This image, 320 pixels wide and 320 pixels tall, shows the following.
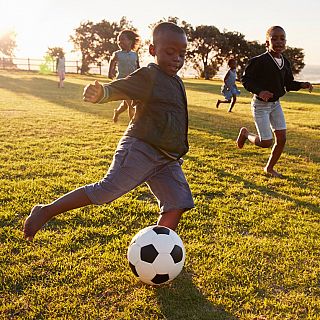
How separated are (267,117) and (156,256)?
11.5 ft

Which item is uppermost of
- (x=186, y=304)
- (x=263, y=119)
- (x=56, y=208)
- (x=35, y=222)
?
(x=263, y=119)

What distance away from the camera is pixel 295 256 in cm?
337

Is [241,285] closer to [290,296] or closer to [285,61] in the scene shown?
[290,296]

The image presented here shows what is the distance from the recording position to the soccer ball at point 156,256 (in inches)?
109

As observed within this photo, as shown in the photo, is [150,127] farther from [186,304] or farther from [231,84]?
[231,84]

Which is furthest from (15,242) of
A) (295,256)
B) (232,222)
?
(295,256)

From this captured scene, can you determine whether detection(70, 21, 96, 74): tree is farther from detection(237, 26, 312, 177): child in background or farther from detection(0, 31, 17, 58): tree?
detection(237, 26, 312, 177): child in background

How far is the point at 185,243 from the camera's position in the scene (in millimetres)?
3512

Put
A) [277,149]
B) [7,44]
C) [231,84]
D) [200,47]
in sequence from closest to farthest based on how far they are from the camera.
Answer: [277,149] < [231,84] < [200,47] < [7,44]

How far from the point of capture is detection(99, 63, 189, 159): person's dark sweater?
283cm

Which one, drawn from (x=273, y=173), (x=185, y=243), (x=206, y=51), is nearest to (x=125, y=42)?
(x=273, y=173)

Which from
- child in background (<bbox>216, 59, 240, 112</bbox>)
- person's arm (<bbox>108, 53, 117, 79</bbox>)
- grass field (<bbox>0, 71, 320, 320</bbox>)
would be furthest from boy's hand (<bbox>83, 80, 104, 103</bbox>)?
child in background (<bbox>216, 59, 240, 112</bbox>)

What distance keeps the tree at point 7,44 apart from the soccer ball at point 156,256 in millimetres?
67454

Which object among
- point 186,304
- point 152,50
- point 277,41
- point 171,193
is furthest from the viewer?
point 277,41
